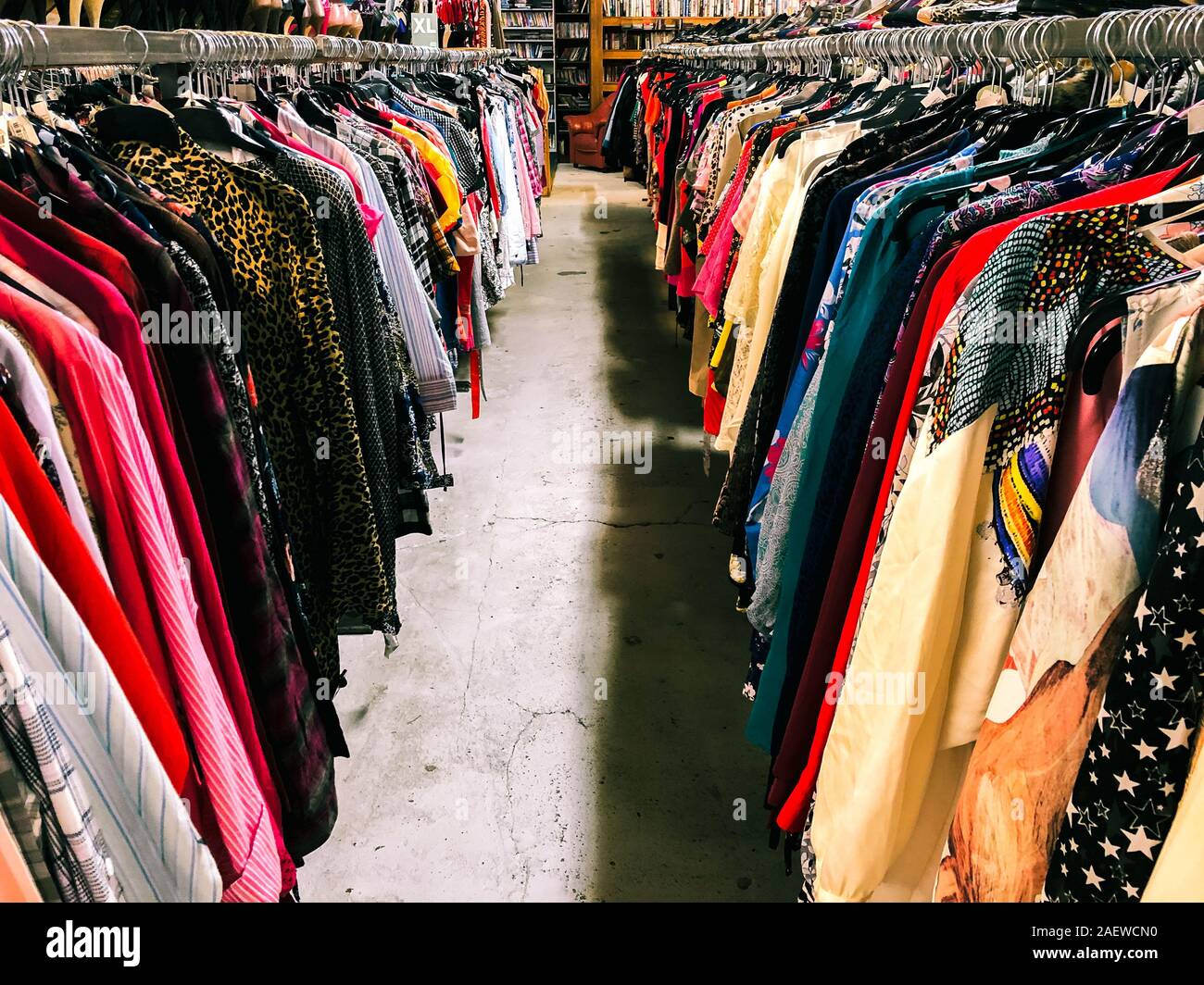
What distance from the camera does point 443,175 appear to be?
2445mm

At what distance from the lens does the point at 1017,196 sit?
3.35 ft

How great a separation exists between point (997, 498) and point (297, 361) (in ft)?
3.48

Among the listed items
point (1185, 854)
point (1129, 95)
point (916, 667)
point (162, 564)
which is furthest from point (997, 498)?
point (1129, 95)

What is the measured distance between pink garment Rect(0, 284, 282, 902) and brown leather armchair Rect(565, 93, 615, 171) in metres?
11.4

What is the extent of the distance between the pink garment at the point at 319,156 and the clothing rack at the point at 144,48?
0.40ft

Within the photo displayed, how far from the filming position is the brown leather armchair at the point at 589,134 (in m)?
11.5

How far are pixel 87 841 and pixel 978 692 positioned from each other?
2.67ft

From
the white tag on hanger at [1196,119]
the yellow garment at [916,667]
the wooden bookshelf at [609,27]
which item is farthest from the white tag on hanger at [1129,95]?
the wooden bookshelf at [609,27]

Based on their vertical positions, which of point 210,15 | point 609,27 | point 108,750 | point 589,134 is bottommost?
point 589,134

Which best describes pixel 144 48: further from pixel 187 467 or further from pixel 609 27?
pixel 609 27

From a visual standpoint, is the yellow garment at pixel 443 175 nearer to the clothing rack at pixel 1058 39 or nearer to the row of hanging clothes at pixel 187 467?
the row of hanging clothes at pixel 187 467

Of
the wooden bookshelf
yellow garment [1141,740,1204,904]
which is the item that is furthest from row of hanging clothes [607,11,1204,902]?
the wooden bookshelf

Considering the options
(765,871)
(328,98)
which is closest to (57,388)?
(765,871)
